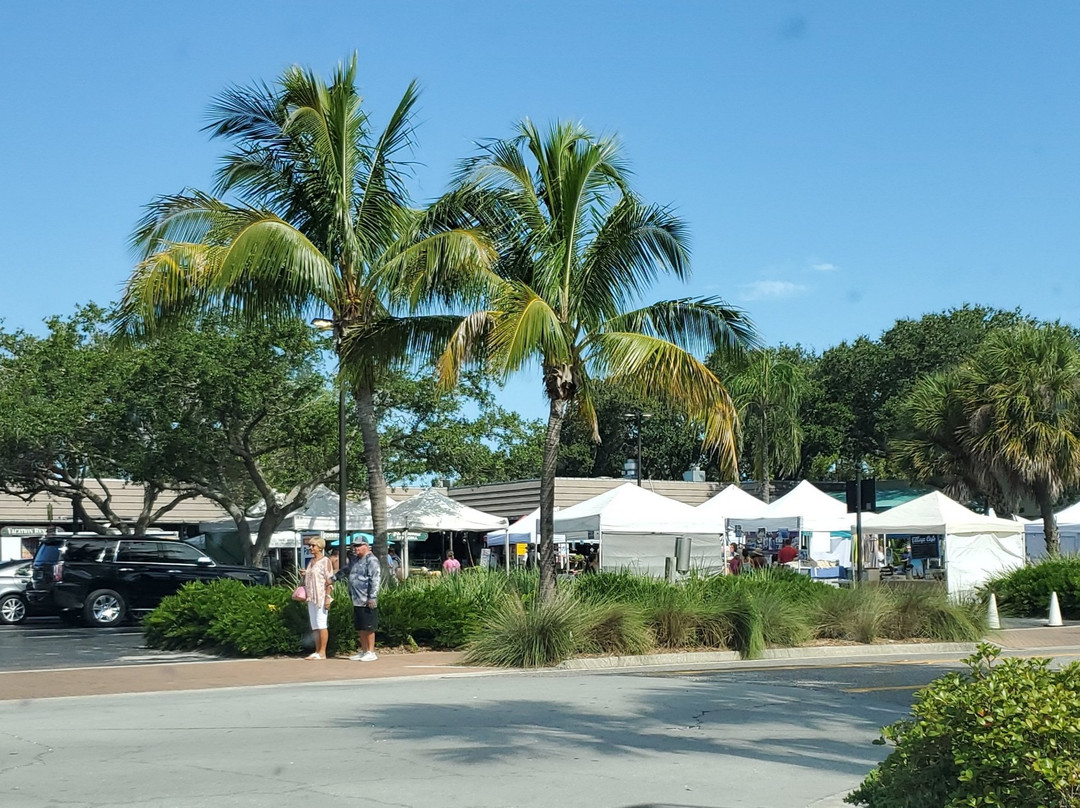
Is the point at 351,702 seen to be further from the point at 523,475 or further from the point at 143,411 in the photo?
the point at 523,475

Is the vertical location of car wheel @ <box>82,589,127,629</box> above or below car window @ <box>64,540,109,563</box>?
below

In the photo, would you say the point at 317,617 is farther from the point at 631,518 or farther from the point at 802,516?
the point at 802,516

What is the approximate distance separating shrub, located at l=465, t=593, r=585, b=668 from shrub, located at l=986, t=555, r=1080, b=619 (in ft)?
44.6

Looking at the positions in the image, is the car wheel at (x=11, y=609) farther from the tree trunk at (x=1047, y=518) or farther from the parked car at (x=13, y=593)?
the tree trunk at (x=1047, y=518)

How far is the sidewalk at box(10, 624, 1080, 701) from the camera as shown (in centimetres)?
1448

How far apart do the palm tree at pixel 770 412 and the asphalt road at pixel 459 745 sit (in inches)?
1251

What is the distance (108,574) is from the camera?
83.8 feet

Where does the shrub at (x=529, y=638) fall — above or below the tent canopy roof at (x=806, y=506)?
below

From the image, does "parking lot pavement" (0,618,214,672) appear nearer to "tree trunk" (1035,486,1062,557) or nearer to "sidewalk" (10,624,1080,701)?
"sidewalk" (10,624,1080,701)

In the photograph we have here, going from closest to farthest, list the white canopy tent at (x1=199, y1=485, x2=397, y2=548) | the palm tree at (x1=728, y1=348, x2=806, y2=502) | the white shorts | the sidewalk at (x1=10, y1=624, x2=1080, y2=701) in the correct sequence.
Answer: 1. the sidewalk at (x1=10, y1=624, x2=1080, y2=701)
2. the white shorts
3. the white canopy tent at (x1=199, y1=485, x2=397, y2=548)
4. the palm tree at (x1=728, y1=348, x2=806, y2=502)

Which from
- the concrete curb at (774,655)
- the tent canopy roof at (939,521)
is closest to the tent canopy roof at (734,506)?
the tent canopy roof at (939,521)

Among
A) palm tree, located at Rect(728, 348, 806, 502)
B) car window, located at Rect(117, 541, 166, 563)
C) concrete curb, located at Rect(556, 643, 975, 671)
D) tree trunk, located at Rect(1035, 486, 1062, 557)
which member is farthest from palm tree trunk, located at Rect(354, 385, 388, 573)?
palm tree, located at Rect(728, 348, 806, 502)

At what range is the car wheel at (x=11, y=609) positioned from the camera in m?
26.5

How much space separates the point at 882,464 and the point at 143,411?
135 feet
